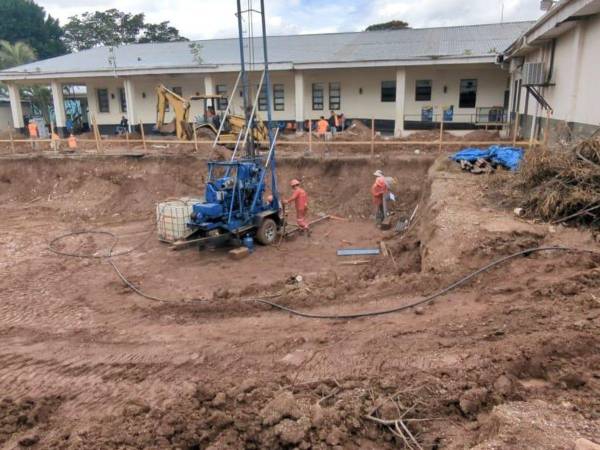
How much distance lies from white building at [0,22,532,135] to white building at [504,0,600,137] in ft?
20.2

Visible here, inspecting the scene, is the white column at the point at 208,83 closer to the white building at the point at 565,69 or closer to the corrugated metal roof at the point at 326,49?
the corrugated metal roof at the point at 326,49

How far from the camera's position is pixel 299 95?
2402 centimetres

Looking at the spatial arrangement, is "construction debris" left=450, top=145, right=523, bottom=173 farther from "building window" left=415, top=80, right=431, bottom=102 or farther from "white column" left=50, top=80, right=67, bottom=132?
"white column" left=50, top=80, right=67, bottom=132

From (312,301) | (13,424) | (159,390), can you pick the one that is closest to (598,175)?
(312,301)

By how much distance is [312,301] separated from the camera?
801 cm

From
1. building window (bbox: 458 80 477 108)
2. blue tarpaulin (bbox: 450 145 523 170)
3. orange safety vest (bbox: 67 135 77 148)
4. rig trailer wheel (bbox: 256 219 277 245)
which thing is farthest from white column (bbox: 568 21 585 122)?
orange safety vest (bbox: 67 135 77 148)

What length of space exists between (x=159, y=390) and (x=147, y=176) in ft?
45.3

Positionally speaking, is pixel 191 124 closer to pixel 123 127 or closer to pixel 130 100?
pixel 130 100

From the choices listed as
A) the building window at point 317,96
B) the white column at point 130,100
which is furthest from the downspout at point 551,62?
the white column at point 130,100

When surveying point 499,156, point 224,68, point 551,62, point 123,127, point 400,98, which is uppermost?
point 224,68

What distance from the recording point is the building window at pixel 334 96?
26.0 m

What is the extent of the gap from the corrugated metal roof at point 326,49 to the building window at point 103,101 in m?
1.72

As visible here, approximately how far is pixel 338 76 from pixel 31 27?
51.1 metres

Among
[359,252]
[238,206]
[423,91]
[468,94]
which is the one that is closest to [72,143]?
[238,206]
